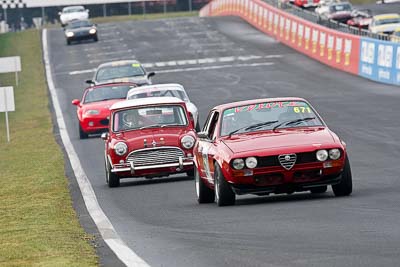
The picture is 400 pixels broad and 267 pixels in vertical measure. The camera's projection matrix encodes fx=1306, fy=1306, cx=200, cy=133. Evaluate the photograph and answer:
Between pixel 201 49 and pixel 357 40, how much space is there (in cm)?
1665

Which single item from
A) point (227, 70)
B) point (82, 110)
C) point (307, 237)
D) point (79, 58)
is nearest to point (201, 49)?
point (79, 58)

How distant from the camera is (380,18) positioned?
6269cm

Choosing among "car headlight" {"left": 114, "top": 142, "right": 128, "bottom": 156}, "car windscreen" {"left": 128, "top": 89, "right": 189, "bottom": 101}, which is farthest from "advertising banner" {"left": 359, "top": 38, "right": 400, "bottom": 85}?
"car headlight" {"left": 114, "top": 142, "right": 128, "bottom": 156}

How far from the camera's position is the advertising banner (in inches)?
1602

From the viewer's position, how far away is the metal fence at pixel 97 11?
3792 inches

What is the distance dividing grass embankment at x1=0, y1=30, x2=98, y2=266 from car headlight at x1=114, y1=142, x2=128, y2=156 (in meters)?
0.99

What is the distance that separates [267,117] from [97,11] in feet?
275

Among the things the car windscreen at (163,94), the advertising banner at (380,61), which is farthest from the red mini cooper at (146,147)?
the advertising banner at (380,61)

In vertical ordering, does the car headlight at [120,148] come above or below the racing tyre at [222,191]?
below

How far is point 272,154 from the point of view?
1445 cm

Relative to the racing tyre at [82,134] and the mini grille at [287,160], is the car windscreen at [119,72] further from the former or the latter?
the mini grille at [287,160]

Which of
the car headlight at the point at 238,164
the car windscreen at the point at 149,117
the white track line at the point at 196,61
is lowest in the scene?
the white track line at the point at 196,61

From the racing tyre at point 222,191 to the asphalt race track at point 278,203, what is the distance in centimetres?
13

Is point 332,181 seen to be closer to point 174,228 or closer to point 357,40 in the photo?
point 174,228
